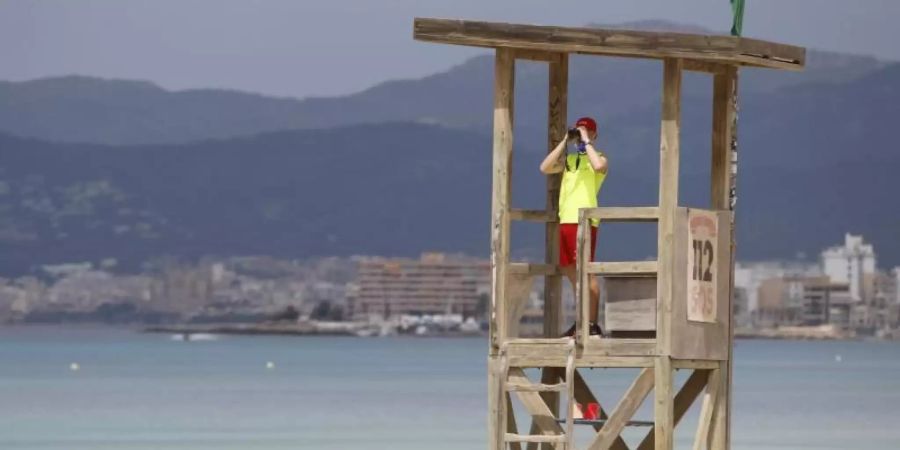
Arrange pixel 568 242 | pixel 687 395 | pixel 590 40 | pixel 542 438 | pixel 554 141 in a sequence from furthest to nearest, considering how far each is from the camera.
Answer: pixel 554 141 < pixel 687 395 < pixel 568 242 < pixel 542 438 < pixel 590 40

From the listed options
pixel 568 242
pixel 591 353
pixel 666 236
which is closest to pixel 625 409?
pixel 591 353

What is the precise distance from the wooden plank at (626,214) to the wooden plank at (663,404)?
953mm

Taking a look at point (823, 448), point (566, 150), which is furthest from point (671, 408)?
point (823, 448)

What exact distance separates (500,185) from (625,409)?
1.76 meters

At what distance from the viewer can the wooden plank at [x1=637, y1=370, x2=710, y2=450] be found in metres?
18.2

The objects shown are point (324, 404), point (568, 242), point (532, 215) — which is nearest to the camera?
point (568, 242)

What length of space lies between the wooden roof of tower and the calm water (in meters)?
22.6

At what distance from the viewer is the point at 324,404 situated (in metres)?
64.9

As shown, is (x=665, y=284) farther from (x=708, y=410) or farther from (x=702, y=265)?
(x=708, y=410)

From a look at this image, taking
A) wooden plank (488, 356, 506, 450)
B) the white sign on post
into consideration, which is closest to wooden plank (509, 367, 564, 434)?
wooden plank (488, 356, 506, 450)

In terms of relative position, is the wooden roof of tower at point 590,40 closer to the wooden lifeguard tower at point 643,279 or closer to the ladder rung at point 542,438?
the wooden lifeguard tower at point 643,279

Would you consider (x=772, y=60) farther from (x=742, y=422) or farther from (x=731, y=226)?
(x=742, y=422)

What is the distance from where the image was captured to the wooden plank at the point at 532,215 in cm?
1798

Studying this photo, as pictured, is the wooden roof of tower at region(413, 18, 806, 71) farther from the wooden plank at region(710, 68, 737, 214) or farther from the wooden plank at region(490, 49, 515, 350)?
the wooden plank at region(710, 68, 737, 214)
